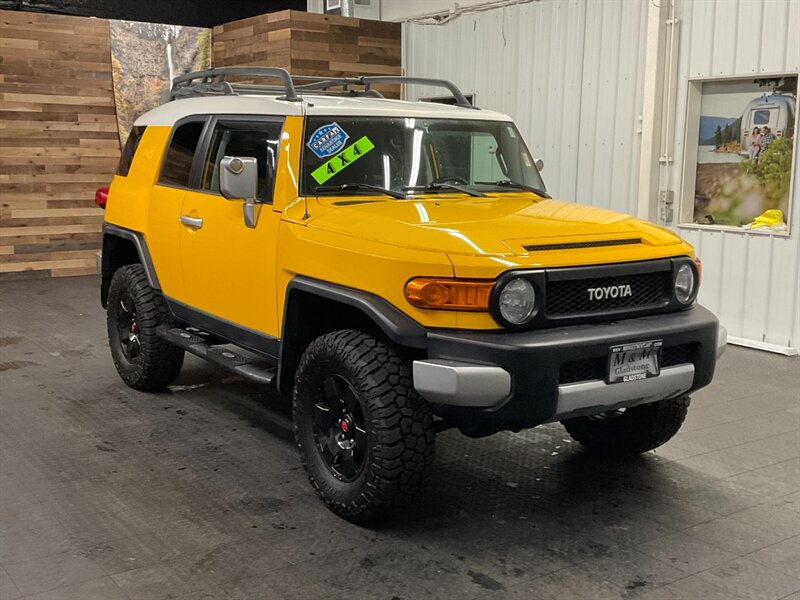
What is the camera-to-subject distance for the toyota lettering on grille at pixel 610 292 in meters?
3.68

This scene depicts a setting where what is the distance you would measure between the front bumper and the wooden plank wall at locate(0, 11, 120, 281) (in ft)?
28.0

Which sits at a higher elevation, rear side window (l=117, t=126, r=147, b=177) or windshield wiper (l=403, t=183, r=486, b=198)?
rear side window (l=117, t=126, r=147, b=177)

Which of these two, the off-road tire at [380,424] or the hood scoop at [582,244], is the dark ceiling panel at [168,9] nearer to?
the off-road tire at [380,424]

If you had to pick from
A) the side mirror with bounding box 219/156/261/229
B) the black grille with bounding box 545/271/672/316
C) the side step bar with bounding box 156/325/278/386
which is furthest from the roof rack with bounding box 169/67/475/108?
the black grille with bounding box 545/271/672/316

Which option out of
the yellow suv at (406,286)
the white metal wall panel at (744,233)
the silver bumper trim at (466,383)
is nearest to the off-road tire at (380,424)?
the yellow suv at (406,286)

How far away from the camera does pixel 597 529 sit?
12.6 ft

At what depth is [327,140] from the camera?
4355mm

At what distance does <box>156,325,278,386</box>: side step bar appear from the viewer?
445cm

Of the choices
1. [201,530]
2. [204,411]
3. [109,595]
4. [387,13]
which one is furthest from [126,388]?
[387,13]

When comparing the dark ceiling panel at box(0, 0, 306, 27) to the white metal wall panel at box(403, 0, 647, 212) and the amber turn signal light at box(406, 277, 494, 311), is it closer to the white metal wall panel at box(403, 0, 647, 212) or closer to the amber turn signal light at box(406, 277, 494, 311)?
the white metal wall panel at box(403, 0, 647, 212)

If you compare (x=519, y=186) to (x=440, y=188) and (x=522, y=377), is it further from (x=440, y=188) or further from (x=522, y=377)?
(x=522, y=377)

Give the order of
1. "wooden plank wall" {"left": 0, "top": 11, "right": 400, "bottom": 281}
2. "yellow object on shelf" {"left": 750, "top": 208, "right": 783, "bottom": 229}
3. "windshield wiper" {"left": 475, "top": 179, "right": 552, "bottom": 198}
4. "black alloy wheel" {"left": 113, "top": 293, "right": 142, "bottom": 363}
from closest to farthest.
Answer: "windshield wiper" {"left": 475, "top": 179, "right": 552, "bottom": 198}
"black alloy wheel" {"left": 113, "top": 293, "right": 142, "bottom": 363}
"yellow object on shelf" {"left": 750, "top": 208, "right": 783, "bottom": 229}
"wooden plank wall" {"left": 0, "top": 11, "right": 400, "bottom": 281}

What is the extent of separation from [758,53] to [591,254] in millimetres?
4535

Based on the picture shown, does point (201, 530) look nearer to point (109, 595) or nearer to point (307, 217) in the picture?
point (109, 595)
